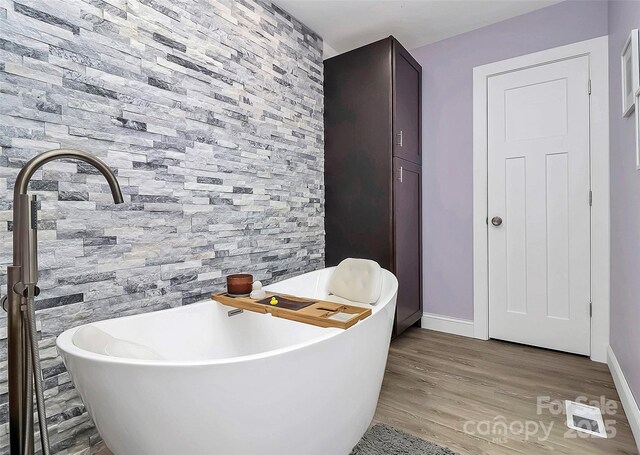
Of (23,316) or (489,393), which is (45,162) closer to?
(23,316)

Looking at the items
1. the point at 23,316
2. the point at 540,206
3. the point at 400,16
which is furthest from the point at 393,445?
the point at 400,16

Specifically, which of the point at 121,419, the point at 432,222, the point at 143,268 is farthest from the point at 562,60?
the point at 121,419

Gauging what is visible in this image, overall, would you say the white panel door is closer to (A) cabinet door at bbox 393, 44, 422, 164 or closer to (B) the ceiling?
(B) the ceiling

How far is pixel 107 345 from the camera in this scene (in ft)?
3.62

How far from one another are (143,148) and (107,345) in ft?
3.23

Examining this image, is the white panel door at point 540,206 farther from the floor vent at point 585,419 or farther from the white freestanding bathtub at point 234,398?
the white freestanding bathtub at point 234,398

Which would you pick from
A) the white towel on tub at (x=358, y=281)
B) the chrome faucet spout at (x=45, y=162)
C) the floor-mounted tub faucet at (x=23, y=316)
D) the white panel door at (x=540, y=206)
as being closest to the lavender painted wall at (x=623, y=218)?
the white panel door at (x=540, y=206)

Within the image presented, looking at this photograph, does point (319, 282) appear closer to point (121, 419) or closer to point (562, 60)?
point (121, 419)

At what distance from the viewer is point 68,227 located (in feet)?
4.74

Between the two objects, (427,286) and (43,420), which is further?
(427,286)

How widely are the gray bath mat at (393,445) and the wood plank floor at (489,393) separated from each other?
0.06 m

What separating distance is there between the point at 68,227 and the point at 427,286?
8.73 feet

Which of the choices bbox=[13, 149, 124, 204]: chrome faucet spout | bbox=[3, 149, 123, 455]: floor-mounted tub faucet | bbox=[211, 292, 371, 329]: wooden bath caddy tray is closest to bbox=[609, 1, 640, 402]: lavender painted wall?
bbox=[211, 292, 371, 329]: wooden bath caddy tray

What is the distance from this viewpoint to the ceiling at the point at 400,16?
2480mm
